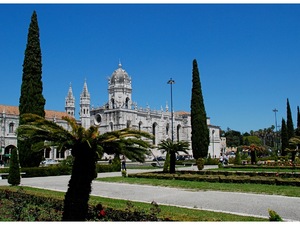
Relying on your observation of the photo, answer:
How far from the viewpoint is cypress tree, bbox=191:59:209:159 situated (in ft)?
126

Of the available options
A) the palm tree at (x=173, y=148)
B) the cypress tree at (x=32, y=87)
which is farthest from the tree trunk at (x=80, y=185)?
the cypress tree at (x=32, y=87)

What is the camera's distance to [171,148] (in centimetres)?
2525

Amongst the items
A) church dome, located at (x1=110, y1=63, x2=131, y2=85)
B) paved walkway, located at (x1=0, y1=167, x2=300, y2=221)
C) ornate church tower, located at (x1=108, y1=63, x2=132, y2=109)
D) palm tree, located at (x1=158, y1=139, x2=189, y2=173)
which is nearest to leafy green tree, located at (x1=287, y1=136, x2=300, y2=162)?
palm tree, located at (x1=158, y1=139, x2=189, y2=173)

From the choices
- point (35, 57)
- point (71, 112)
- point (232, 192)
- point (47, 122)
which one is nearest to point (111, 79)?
point (71, 112)

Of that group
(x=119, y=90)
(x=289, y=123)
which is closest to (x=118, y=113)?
(x=119, y=90)

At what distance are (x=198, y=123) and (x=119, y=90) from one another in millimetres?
39616

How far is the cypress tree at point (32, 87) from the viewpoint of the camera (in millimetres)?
26016

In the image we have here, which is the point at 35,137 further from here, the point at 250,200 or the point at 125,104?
the point at 125,104

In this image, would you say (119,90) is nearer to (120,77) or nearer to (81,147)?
(120,77)

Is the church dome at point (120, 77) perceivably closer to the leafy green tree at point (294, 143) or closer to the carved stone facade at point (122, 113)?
the carved stone facade at point (122, 113)

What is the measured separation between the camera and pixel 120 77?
76.8 m

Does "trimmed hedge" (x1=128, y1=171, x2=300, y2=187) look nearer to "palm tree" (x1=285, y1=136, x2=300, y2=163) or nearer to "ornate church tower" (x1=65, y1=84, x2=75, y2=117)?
"palm tree" (x1=285, y1=136, x2=300, y2=163)

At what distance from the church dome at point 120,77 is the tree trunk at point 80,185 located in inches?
2694

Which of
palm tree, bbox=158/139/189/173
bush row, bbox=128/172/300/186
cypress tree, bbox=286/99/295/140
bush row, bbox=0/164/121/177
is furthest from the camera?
cypress tree, bbox=286/99/295/140
